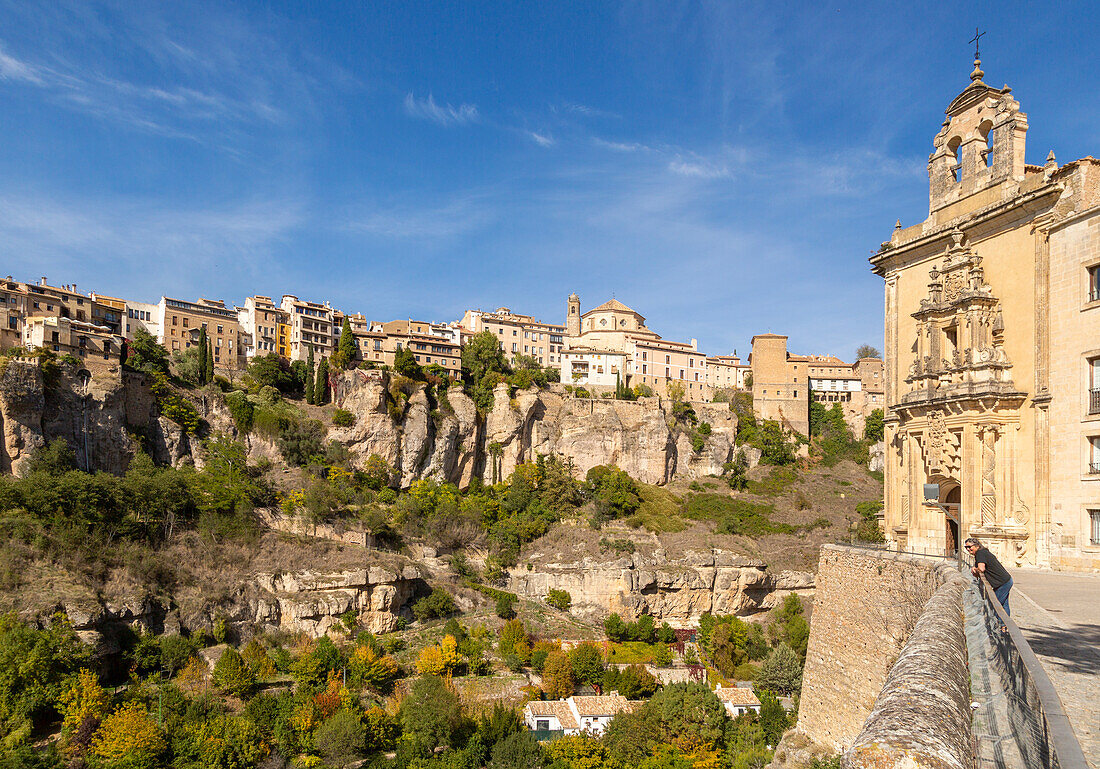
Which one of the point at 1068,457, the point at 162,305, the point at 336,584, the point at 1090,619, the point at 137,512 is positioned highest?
the point at 162,305

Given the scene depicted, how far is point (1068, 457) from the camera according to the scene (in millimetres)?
12328

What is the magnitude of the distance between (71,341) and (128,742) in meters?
25.2

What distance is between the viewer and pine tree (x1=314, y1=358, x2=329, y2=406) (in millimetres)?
44688

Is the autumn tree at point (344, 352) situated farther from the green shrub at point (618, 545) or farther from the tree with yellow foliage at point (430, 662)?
the tree with yellow foliage at point (430, 662)

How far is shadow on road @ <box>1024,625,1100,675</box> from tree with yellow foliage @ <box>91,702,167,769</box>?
74.5 feet

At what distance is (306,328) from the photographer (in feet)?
180

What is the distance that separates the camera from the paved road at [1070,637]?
3708 millimetres

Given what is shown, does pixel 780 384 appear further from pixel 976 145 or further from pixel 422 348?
pixel 976 145

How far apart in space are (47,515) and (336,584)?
38.9 ft

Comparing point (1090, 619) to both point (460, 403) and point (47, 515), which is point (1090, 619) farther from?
point (460, 403)

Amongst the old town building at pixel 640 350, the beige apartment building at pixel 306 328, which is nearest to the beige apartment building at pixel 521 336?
the old town building at pixel 640 350

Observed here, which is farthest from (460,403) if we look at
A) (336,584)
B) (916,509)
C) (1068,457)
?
(1068,457)

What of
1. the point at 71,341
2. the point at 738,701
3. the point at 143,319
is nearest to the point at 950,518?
the point at 738,701

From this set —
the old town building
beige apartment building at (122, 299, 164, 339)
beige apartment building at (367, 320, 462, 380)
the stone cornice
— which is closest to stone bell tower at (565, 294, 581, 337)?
the old town building
